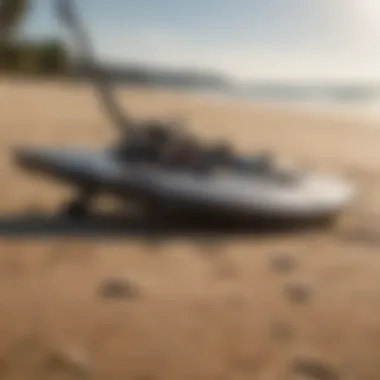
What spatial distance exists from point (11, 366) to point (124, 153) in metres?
0.40

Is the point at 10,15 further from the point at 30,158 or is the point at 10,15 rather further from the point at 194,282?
the point at 194,282

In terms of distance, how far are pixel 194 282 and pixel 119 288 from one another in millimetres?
83

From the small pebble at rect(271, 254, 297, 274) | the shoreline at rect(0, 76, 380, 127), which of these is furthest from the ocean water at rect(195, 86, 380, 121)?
the small pebble at rect(271, 254, 297, 274)

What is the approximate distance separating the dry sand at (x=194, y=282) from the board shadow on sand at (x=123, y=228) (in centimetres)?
2

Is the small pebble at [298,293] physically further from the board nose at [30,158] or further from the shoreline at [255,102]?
the board nose at [30,158]

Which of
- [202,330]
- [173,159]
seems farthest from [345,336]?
[173,159]

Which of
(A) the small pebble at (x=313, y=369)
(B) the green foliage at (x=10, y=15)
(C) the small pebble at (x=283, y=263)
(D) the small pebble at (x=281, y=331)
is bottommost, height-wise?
(A) the small pebble at (x=313, y=369)

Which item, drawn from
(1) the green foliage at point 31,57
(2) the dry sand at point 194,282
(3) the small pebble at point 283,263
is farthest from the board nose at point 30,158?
(3) the small pebble at point 283,263

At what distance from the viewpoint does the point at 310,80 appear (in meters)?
0.82

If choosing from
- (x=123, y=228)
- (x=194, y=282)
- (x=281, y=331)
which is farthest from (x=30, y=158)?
(x=281, y=331)

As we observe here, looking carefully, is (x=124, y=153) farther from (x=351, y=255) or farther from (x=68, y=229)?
(x=351, y=255)

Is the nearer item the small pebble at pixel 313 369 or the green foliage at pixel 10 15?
the small pebble at pixel 313 369

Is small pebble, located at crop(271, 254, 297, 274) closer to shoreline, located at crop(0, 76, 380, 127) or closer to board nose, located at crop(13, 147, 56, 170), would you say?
shoreline, located at crop(0, 76, 380, 127)

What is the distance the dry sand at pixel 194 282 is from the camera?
71 cm
